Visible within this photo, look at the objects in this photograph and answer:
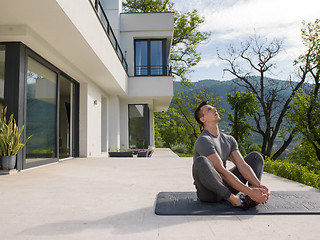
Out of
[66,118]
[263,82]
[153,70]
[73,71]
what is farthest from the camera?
[263,82]

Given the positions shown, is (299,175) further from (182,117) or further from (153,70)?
(182,117)

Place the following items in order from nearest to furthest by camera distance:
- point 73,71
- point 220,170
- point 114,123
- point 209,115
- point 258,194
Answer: point 258,194 → point 220,170 → point 209,115 → point 73,71 → point 114,123

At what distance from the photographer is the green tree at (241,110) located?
1777 cm

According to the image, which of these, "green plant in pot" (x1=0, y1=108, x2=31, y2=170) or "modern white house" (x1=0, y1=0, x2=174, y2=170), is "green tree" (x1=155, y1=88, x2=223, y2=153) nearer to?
"modern white house" (x1=0, y1=0, x2=174, y2=170)

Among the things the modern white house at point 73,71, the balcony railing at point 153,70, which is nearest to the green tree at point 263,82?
the balcony railing at point 153,70

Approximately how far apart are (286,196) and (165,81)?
421 inches

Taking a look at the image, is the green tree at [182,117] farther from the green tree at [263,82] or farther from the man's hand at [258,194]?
the man's hand at [258,194]

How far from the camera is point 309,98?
1464 cm

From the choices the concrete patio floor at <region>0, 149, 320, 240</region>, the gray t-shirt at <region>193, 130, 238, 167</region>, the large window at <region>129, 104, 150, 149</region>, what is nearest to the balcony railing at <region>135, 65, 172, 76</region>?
the large window at <region>129, 104, 150, 149</region>

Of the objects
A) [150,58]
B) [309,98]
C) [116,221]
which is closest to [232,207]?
Result: [116,221]

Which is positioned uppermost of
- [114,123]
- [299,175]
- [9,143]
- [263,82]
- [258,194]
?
[263,82]

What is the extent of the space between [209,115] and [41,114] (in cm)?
505

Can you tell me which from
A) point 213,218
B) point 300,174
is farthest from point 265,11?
point 213,218

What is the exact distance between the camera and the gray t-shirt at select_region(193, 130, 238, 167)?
97.7 inches
